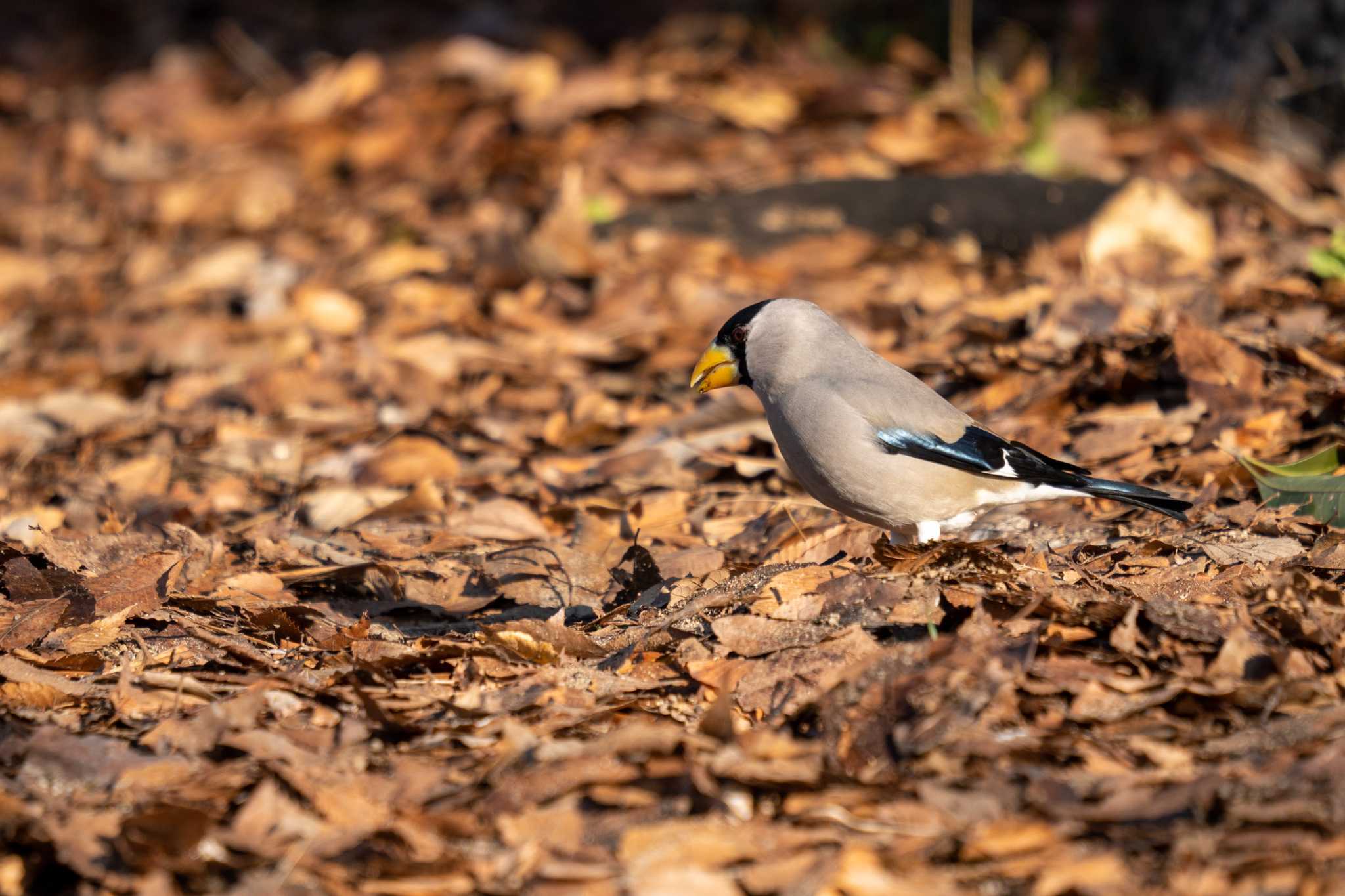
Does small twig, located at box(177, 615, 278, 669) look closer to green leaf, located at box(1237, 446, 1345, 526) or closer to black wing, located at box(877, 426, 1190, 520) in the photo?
black wing, located at box(877, 426, 1190, 520)

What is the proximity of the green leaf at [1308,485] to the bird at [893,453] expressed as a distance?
0.31 m

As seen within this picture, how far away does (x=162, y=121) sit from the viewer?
11.5 meters

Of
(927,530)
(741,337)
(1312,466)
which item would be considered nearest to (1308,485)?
(1312,466)

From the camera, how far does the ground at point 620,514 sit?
290 cm

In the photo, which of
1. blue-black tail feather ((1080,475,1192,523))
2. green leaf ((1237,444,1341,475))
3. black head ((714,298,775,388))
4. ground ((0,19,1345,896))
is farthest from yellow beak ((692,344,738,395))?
green leaf ((1237,444,1341,475))

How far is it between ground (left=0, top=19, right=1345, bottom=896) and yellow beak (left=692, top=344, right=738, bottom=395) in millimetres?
490

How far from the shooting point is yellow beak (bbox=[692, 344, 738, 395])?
5.36 m

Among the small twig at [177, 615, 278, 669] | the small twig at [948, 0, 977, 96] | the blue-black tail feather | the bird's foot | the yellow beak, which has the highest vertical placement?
the small twig at [948, 0, 977, 96]

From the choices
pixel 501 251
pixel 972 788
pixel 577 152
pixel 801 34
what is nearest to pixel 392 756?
pixel 972 788

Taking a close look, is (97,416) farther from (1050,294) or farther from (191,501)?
(1050,294)

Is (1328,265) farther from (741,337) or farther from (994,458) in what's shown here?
(741,337)

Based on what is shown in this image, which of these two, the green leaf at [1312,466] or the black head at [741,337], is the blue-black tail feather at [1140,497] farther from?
the black head at [741,337]

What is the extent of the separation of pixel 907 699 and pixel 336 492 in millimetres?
3314

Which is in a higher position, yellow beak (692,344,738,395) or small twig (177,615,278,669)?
yellow beak (692,344,738,395)
